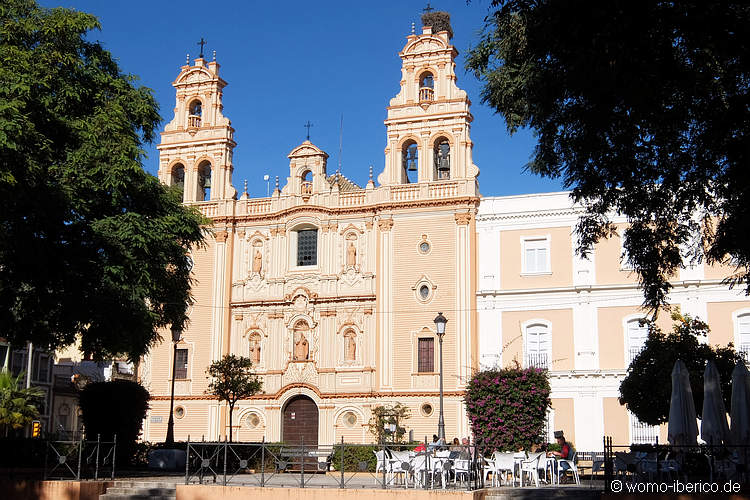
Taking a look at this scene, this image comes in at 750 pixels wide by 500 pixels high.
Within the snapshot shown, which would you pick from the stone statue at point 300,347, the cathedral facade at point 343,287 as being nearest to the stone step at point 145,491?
the cathedral facade at point 343,287

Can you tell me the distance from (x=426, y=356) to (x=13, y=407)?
1692 cm

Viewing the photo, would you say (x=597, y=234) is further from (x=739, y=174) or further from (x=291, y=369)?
(x=291, y=369)

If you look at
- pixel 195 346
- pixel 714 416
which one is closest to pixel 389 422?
pixel 195 346

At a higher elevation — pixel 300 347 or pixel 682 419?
pixel 300 347

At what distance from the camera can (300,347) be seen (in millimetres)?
40406

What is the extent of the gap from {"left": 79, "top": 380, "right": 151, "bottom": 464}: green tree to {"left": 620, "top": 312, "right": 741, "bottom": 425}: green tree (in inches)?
659

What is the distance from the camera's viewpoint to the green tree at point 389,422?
36094mm

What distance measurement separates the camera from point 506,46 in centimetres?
1557

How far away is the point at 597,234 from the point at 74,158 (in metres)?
13.9

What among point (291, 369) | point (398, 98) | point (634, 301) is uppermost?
point (398, 98)

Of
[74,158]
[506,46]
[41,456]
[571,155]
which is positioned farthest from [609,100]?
[41,456]

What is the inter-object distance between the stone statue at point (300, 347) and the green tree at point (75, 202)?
1422cm

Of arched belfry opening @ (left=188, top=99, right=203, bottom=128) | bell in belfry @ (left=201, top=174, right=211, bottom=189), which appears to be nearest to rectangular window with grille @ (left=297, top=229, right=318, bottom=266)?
bell in belfry @ (left=201, top=174, right=211, bottom=189)

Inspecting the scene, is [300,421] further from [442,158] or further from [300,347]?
[442,158]
